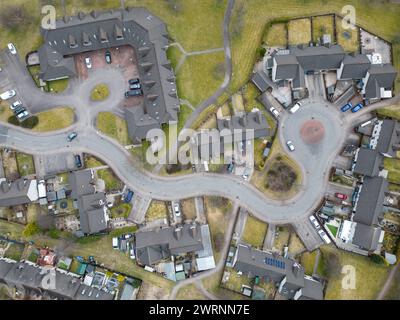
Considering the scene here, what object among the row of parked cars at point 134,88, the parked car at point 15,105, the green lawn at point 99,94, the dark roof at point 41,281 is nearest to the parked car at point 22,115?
the parked car at point 15,105

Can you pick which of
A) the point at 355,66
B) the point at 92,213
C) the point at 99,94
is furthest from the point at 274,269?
the point at 99,94

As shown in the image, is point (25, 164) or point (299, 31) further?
point (299, 31)

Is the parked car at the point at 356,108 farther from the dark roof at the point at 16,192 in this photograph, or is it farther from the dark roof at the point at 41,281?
the dark roof at the point at 16,192

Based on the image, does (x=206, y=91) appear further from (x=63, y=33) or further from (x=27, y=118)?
(x=27, y=118)

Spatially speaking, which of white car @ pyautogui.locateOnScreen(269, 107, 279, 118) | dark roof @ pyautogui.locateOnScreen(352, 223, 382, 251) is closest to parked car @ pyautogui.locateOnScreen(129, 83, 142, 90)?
white car @ pyautogui.locateOnScreen(269, 107, 279, 118)

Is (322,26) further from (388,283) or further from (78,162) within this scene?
(78,162)

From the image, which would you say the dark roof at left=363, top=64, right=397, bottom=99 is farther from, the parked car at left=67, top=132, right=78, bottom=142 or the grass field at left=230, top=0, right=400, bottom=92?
the parked car at left=67, top=132, right=78, bottom=142
